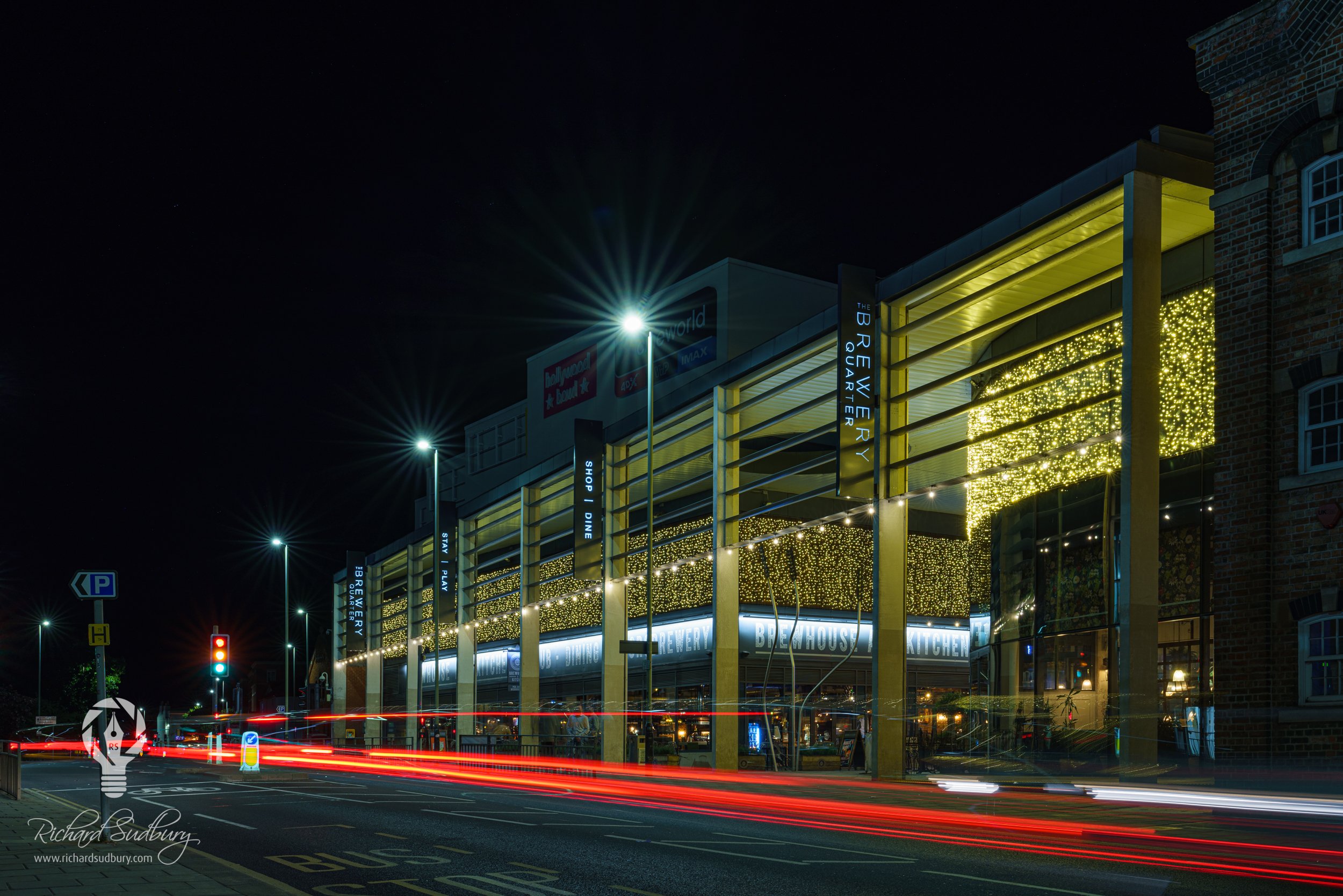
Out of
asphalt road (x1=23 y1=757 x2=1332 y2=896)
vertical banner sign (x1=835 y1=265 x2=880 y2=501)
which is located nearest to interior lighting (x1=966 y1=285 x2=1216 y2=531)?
vertical banner sign (x1=835 y1=265 x2=880 y2=501)

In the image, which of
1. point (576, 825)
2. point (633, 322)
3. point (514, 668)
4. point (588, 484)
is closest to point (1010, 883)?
point (576, 825)

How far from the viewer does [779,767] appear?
40438 mm

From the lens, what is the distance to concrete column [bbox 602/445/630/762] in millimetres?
43062

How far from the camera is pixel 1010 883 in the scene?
12328 mm

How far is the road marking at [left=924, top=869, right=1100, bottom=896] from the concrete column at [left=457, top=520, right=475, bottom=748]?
154ft

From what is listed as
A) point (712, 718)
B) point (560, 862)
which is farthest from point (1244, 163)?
point (712, 718)

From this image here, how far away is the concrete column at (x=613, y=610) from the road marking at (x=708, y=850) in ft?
83.6

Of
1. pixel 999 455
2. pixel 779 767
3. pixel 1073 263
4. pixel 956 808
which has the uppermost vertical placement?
pixel 1073 263

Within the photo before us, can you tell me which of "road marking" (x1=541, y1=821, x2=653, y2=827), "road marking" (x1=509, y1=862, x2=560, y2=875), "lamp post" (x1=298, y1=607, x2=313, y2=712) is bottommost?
"lamp post" (x1=298, y1=607, x2=313, y2=712)

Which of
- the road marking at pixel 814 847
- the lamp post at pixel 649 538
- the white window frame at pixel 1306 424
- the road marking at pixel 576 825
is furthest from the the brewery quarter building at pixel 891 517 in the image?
the road marking at pixel 576 825

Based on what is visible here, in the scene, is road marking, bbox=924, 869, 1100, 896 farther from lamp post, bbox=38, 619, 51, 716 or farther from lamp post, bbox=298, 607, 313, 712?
lamp post, bbox=298, 607, 313, 712

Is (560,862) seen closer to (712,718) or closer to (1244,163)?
(1244,163)

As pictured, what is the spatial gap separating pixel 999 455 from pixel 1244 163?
11.2 m

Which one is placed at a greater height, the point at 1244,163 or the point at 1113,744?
the point at 1244,163
